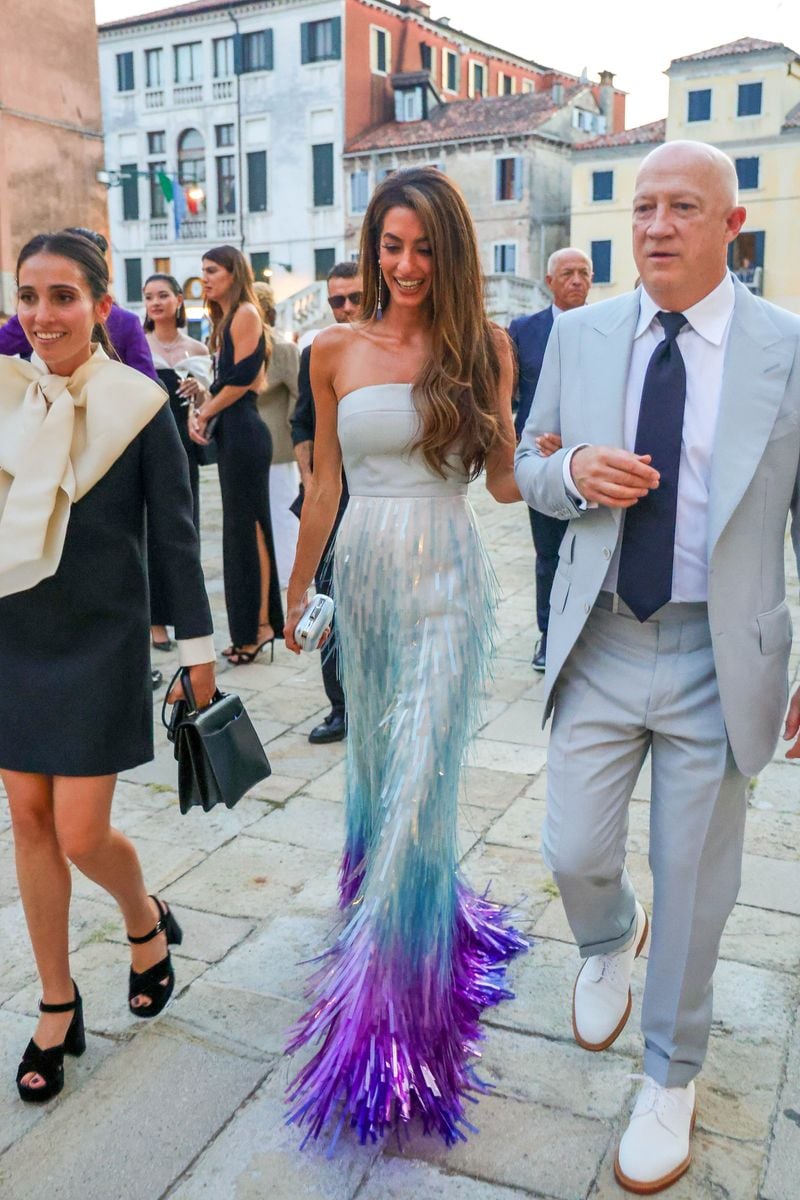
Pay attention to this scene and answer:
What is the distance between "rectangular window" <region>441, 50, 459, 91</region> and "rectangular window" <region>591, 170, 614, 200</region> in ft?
35.2

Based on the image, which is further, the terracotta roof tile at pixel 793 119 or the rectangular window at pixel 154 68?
the rectangular window at pixel 154 68

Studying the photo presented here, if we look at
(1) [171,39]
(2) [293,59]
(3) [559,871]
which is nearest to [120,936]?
(3) [559,871]

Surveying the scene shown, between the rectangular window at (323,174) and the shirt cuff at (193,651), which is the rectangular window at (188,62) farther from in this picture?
the shirt cuff at (193,651)

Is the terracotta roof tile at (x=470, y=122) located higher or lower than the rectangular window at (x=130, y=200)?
higher

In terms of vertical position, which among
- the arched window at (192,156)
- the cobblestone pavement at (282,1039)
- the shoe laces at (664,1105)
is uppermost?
the arched window at (192,156)

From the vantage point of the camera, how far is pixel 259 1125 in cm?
251

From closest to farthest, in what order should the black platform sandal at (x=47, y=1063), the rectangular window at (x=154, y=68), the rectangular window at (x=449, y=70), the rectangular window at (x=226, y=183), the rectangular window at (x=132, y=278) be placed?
the black platform sandal at (x=47, y=1063), the rectangular window at (x=226, y=183), the rectangular window at (x=154, y=68), the rectangular window at (x=132, y=278), the rectangular window at (x=449, y=70)

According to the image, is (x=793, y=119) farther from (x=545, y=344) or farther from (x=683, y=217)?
(x=683, y=217)

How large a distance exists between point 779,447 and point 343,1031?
152 cm

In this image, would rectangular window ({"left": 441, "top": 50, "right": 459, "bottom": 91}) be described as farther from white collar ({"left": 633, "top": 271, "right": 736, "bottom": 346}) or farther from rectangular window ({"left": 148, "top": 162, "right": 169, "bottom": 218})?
white collar ({"left": 633, "top": 271, "right": 736, "bottom": 346})

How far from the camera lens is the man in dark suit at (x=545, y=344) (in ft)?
18.7

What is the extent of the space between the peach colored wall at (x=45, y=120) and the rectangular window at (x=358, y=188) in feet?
94.2

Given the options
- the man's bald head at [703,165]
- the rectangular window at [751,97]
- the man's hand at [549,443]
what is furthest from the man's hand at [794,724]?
the rectangular window at [751,97]

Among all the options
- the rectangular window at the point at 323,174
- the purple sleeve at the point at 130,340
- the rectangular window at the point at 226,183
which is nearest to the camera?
the purple sleeve at the point at 130,340
